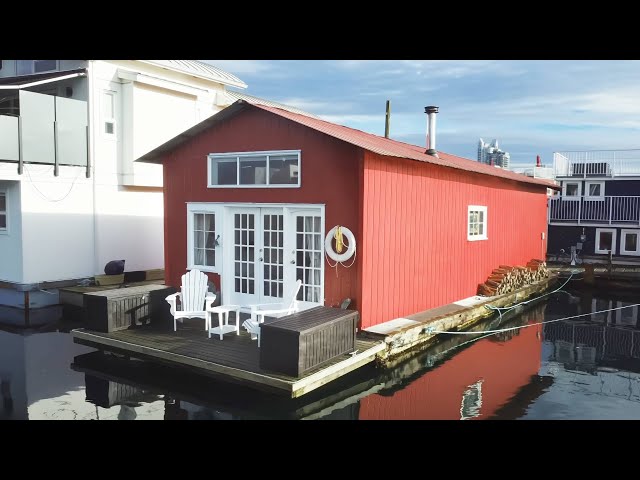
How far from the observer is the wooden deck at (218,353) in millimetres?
6398

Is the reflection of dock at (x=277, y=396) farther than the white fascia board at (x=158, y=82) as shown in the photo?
No

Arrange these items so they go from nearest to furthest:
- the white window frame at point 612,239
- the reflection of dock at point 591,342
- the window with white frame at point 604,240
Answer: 1. the reflection of dock at point 591,342
2. the white window frame at point 612,239
3. the window with white frame at point 604,240

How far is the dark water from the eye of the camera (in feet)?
21.1

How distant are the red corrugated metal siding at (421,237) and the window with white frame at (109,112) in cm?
791

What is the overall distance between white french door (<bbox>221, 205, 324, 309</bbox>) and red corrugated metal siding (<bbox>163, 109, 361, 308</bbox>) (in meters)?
0.22

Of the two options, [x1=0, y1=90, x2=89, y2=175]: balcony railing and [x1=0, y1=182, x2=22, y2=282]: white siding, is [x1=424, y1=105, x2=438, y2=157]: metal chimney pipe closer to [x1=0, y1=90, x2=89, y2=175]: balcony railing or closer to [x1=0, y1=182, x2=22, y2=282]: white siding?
[x1=0, y1=90, x2=89, y2=175]: balcony railing

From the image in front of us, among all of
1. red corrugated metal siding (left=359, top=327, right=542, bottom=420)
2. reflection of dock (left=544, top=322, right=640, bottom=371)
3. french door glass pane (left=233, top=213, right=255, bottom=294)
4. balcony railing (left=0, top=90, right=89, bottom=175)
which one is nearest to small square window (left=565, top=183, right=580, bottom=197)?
reflection of dock (left=544, top=322, right=640, bottom=371)

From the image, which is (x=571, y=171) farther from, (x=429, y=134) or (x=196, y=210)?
(x=196, y=210)

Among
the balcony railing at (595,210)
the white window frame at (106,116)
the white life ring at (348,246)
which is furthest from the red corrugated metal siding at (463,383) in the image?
the balcony railing at (595,210)

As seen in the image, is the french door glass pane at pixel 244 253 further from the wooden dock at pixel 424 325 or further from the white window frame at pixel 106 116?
the white window frame at pixel 106 116

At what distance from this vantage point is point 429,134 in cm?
1307

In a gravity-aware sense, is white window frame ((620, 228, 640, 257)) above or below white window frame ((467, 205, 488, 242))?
below
